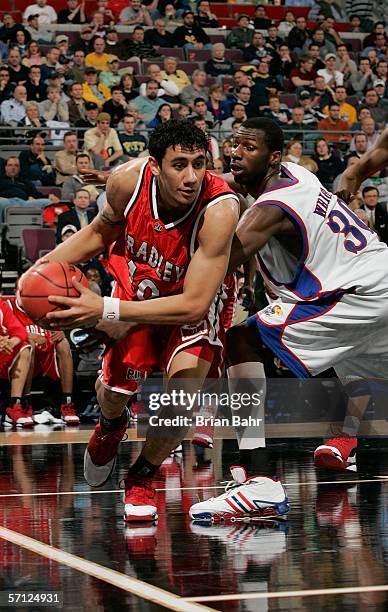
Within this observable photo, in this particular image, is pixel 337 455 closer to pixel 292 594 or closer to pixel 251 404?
pixel 251 404

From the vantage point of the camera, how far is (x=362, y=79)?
1598cm

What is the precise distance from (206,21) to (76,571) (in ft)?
46.8

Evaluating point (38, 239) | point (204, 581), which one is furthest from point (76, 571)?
point (38, 239)

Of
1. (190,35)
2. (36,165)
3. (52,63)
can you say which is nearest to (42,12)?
(52,63)

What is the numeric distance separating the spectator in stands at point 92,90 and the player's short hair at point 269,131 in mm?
8899

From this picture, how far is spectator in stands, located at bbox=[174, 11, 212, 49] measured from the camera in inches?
618

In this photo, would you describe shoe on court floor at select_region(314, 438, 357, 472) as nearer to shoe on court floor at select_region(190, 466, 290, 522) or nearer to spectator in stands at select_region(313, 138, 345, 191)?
shoe on court floor at select_region(190, 466, 290, 522)

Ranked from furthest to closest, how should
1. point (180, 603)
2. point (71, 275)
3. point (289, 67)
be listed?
point (289, 67)
point (71, 275)
point (180, 603)

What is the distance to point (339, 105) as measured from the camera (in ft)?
48.8

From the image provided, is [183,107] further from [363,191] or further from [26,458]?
[26,458]

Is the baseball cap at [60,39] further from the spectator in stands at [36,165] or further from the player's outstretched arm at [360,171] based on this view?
the player's outstretched arm at [360,171]

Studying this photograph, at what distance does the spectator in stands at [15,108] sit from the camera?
12398mm

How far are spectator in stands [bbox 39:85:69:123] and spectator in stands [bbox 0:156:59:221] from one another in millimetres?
1314

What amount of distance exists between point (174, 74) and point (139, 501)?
1045 centimetres
